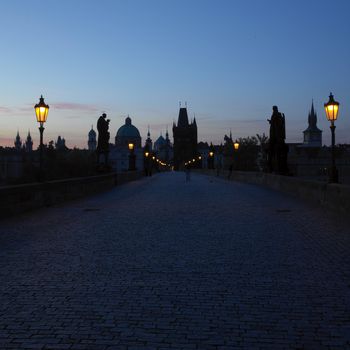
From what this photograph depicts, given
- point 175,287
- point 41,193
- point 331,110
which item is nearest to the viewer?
point 175,287

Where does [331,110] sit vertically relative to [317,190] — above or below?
above

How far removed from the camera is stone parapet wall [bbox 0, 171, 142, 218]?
14.7 metres

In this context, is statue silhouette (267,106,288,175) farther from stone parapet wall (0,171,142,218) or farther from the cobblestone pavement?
the cobblestone pavement

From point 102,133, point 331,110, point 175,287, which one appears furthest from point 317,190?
point 102,133

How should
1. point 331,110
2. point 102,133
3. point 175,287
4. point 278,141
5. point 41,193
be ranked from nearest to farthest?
point 175,287
point 41,193
point 331,110
point 278,141
point 102,133

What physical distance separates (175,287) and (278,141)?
24863 millimetres

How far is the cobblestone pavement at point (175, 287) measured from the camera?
15.5 ft

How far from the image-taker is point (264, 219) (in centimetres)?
1420

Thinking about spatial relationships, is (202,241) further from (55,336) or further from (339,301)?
(55,336)

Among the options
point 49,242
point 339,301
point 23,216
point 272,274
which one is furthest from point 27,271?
point 23,216

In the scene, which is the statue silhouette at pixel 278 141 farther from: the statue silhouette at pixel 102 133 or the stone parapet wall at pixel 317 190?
the statue silhouette at pixel 102 133

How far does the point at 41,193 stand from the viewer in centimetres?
1822

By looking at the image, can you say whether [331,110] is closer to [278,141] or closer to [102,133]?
[278,141]

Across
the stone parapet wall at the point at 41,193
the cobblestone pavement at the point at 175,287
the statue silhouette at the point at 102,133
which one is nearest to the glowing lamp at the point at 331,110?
the cobblestone pavement at the point at 175,287
